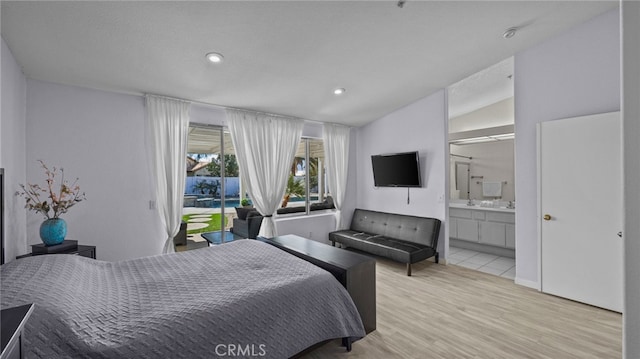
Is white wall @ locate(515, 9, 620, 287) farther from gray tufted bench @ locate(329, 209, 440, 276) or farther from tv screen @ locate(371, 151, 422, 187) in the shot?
tv screen @ locate(371, 151, 422, 187)

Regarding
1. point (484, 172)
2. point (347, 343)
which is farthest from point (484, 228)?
point (347, 343)

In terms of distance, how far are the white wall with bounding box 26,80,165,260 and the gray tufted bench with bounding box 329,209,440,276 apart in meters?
2.96

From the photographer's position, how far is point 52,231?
8.07 feet

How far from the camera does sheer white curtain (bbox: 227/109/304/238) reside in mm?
4074

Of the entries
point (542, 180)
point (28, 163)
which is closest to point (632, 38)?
point (542, 180)

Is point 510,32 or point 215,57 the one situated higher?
point 510,32

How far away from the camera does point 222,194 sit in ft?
13.4

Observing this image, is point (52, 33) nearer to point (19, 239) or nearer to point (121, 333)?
point (19, 239)

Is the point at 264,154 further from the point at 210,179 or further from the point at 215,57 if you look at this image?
the point at 215,57

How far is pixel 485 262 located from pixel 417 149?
2.11 metres

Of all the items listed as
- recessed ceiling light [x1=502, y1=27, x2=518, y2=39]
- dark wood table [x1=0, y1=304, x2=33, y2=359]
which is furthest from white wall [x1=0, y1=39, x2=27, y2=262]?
recessed ceiling light [x1=502, y1=27, x2=518, y2=39]

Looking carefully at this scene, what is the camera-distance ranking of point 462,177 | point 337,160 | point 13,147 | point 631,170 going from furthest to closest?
point 462,177
point 337,160
point 13,147
point 631,170

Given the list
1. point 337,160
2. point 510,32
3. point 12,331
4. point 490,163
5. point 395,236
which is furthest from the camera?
point 337,160

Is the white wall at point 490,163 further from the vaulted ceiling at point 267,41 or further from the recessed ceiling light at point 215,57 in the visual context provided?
the recessed ceiling light at point 215,57
